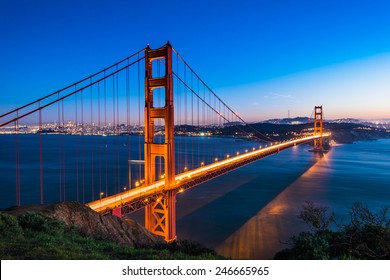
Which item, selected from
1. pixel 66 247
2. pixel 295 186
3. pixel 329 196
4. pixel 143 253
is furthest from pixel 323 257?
pixel 295 186

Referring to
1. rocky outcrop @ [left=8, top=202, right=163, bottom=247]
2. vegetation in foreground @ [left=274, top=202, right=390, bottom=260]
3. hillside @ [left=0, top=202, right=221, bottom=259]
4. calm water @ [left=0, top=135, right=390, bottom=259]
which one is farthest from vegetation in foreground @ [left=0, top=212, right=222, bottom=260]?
calm water @ [left=0, top=135, right=390, bottom=259]

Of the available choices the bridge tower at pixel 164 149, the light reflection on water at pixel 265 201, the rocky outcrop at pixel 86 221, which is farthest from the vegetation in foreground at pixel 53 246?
the bridge tower at pixel 164 149

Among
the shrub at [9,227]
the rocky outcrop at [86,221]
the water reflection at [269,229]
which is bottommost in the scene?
the water reflection at [269,229]

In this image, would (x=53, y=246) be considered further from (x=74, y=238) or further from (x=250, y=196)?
(x=250, y=196)

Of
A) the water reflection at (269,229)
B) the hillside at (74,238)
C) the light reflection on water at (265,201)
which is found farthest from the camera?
the light reflection on water at (265,201)

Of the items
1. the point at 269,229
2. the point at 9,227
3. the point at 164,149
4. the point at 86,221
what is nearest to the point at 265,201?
the point at 269,229

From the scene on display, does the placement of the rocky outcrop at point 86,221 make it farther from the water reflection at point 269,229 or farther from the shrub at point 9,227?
the water reflection at point 269,229
